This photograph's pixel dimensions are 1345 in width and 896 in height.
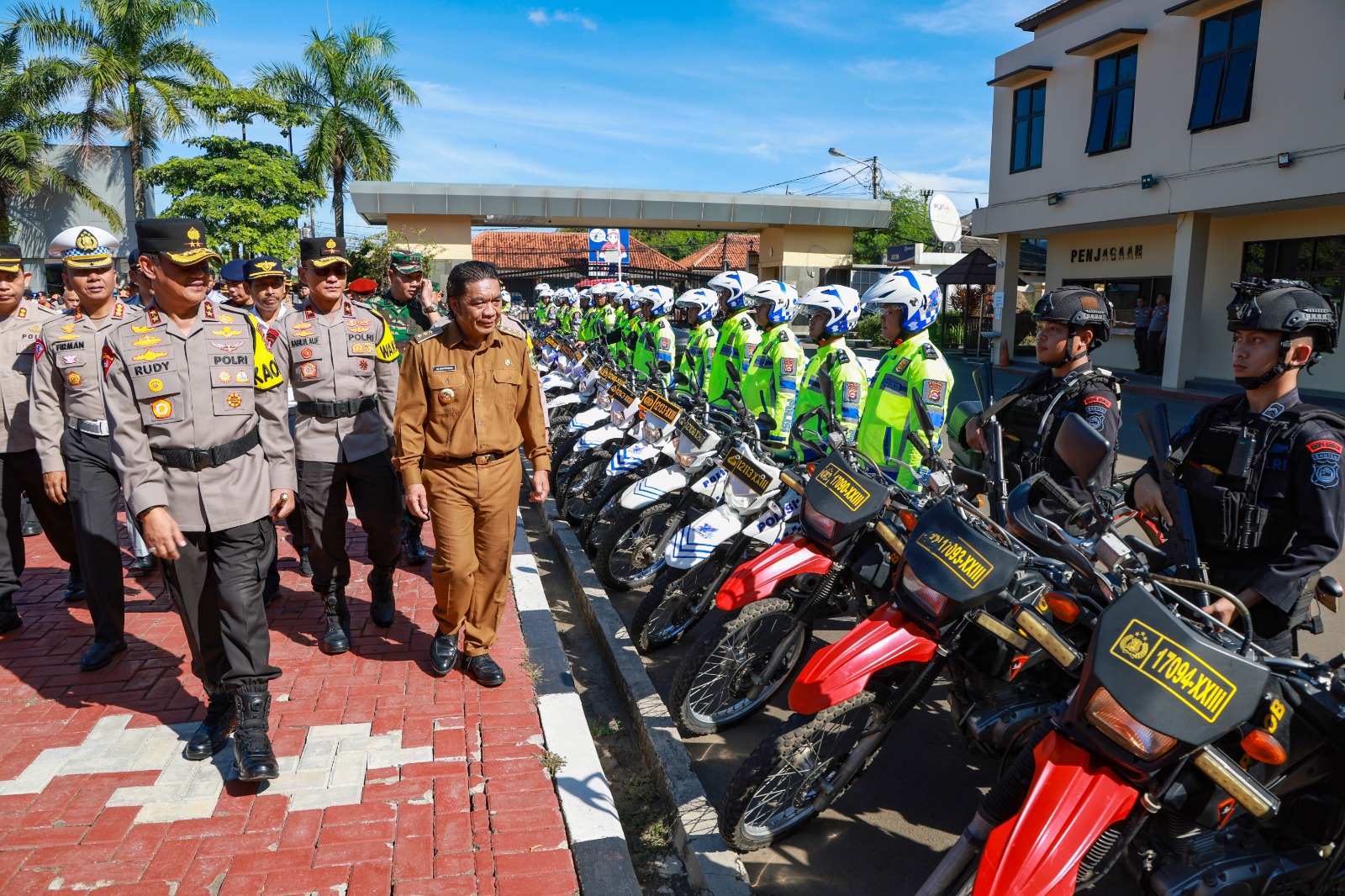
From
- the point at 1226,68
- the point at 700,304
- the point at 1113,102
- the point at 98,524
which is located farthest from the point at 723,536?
the point at 1113,102

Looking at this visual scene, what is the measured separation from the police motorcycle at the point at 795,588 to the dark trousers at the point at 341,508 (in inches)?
74.1

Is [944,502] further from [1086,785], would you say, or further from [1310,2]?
[1310,2]

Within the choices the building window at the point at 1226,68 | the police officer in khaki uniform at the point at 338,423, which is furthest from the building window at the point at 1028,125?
the police officer in khaki uniform at the point at 338,423

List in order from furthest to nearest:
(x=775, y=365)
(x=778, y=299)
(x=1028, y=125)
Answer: (x=1028, y=125)
(x=778, y=299)
(x=775, y=365)

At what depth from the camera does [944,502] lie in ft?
9.16

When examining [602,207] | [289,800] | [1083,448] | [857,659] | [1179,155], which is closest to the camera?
[1083,448]

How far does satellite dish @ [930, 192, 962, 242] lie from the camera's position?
23.3m

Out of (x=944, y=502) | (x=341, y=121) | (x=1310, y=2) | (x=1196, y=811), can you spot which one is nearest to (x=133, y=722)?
(x=944, y=502)

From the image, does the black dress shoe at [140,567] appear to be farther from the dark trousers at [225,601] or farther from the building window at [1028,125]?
the building window at [1028,125]

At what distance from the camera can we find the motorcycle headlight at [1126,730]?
1.91 metres

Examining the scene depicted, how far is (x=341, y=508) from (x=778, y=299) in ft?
11.0

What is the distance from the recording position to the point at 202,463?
3186 mm

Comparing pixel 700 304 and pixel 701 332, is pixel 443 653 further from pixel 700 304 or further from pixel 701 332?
pixel 700 304

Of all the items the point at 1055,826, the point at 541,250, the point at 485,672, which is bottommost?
the point at 485,672
